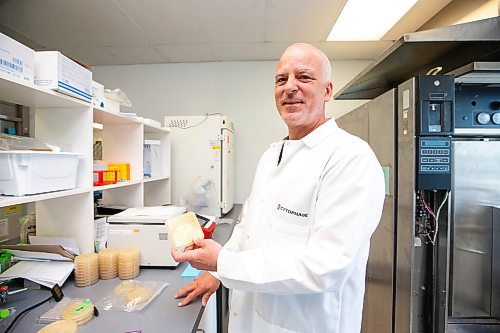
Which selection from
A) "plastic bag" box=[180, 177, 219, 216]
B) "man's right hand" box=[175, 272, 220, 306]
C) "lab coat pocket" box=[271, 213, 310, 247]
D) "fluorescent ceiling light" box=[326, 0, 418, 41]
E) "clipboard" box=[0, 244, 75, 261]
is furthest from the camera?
"plastic bag" box=[180, 177, 219, 216]

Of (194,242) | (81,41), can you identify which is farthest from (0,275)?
(81,41)

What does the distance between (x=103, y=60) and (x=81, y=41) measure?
490 mm

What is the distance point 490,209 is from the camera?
1444 mm

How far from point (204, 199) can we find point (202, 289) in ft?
4.90

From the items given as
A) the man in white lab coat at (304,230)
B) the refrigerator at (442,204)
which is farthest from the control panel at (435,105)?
the man in white lab coat at (304,230)

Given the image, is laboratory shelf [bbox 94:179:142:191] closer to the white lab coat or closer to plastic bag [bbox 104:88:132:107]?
plastic bag [bbox 104:88:132:107]

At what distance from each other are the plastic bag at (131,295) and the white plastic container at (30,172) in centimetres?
51

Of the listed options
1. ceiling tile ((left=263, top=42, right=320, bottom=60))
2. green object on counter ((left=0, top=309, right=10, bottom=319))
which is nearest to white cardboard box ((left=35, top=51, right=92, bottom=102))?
green object on counter ((left=0, top=309, right=10, bottom=319))

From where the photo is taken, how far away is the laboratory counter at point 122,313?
38.1 inches

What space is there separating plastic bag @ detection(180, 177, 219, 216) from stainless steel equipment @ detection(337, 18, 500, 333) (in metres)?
1.45

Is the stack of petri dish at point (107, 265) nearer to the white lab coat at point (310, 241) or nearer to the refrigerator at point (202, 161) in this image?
the white lab coat at point (310, 241)

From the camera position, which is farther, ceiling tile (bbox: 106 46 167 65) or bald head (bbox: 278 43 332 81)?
ceiling tile (bbox: 106 46 167 65)

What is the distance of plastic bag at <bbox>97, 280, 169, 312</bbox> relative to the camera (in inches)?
43.3

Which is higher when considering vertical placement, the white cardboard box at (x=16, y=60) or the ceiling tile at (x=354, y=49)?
the ceiling tile at (x=354, y=49)
